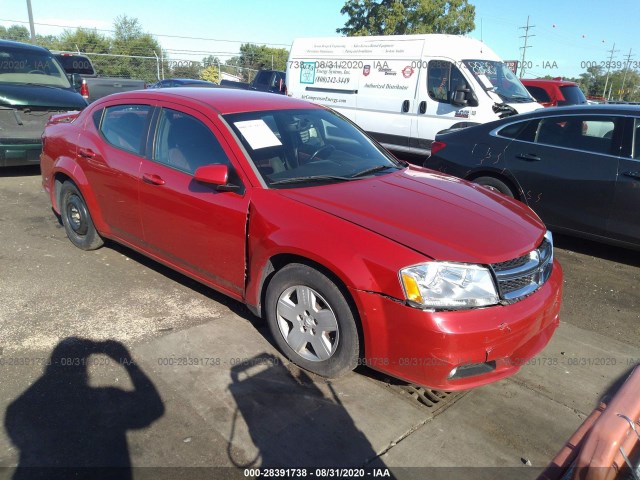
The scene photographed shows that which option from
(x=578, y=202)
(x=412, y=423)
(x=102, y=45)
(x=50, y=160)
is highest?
(x=102, y=45)

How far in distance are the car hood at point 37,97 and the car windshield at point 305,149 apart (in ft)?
Answer: 18.7

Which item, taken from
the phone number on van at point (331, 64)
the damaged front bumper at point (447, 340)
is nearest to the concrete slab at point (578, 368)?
the damaged front bumper at point (447, 340)

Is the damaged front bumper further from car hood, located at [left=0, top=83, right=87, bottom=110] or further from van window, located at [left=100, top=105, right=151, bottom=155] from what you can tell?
car hood, located at [left=0, top=83, right=87, bottom=110]

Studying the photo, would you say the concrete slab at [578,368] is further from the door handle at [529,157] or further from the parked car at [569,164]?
the door handle at [529,157]

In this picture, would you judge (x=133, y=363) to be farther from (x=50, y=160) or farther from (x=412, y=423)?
(x=50, y=160)

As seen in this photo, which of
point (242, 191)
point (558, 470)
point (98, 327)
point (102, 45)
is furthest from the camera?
point (102, 45)

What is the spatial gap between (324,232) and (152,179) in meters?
1.68

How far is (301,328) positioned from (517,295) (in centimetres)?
127

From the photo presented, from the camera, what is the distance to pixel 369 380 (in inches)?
126

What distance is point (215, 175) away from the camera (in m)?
3.32

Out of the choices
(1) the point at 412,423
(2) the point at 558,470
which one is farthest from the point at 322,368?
(2) the point at 558,470

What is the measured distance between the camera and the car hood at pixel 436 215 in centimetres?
281

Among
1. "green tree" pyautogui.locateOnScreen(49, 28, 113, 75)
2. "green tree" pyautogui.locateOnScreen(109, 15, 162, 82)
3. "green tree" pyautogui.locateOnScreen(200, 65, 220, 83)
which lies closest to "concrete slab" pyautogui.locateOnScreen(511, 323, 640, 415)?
"green tree" pyautogui.locateOnScreen(109, 15, 162, 82)

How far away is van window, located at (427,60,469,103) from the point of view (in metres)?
8.73
